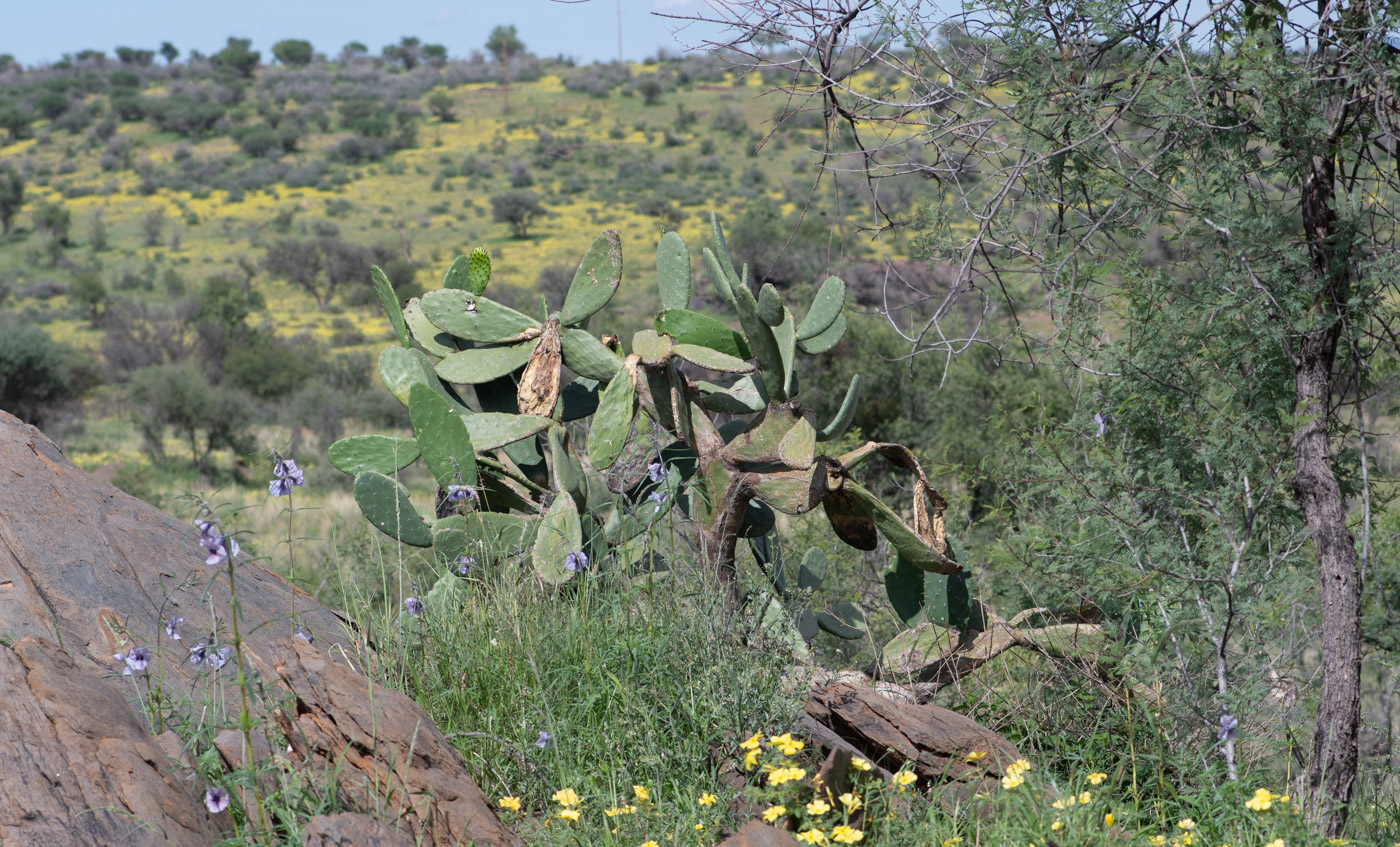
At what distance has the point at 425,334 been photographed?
13.9 feet

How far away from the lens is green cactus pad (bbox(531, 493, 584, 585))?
10.6 feet

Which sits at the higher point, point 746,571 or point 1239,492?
point 1239,492

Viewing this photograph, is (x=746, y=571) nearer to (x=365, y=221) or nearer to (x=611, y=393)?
(x=611, y=393)

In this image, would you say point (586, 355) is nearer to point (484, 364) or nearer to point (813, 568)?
point (484, 364)

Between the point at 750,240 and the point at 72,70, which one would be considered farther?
the point at 72,70

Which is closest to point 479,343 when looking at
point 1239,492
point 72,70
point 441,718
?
point 441,718

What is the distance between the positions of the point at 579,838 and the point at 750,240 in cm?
1772

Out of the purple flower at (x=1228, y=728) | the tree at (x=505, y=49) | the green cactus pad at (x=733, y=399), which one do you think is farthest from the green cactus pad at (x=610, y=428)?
the tree at (x=505, y=49)

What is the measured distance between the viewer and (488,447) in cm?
362

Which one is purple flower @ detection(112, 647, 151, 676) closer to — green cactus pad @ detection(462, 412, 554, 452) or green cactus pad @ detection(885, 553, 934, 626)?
green cactus pad @ detection(462, 412, 554, 452)

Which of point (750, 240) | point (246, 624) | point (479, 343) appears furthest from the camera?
point (750, 240)

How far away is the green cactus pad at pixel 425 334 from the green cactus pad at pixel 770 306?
4.93 feet

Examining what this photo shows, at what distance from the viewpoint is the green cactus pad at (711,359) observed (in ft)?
11.7

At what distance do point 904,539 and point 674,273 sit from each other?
1265 mm
